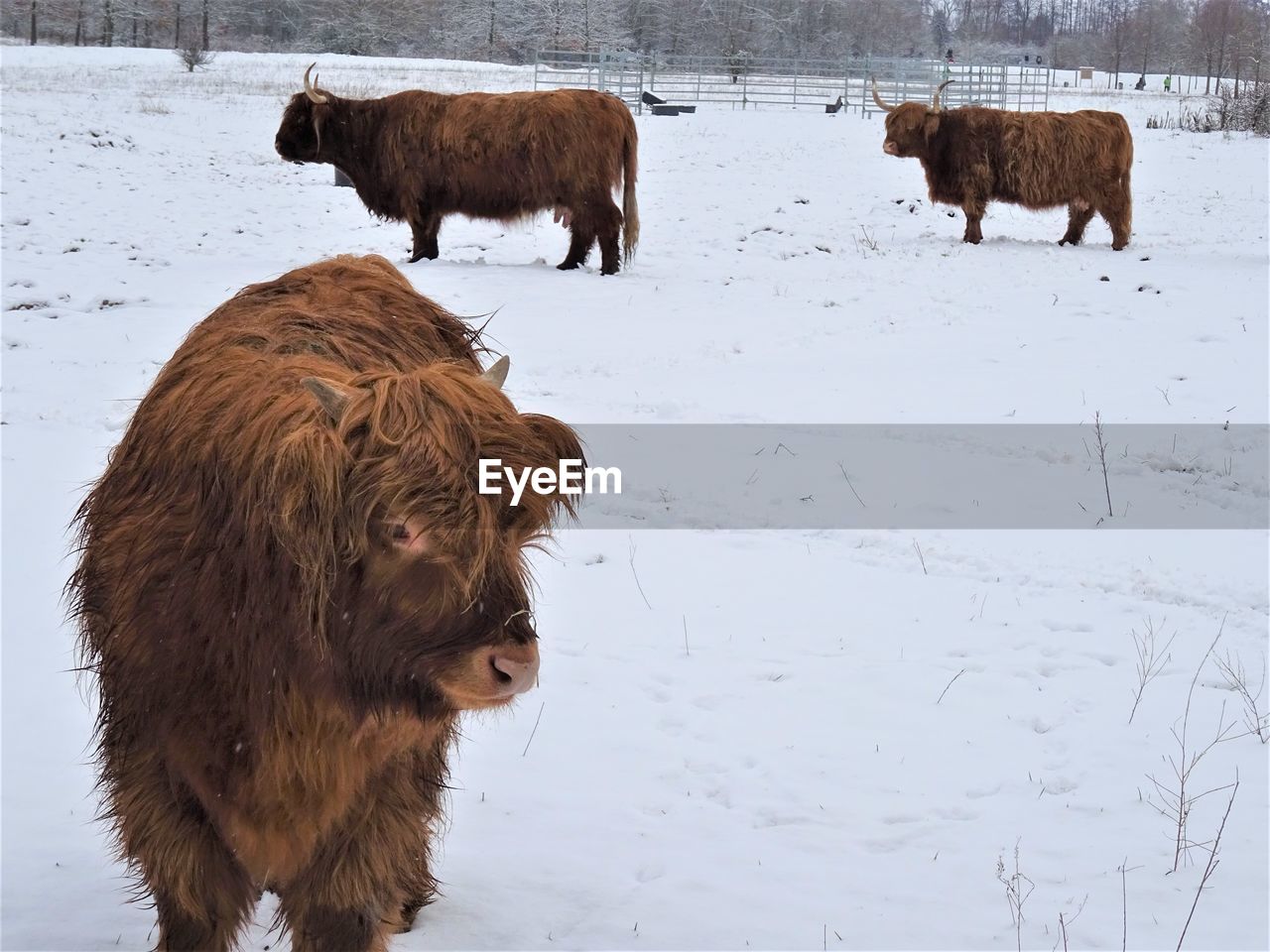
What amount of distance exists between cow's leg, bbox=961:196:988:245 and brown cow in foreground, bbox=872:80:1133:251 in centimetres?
1

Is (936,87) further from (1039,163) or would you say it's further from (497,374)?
(497,374)

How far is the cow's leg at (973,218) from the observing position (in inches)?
568

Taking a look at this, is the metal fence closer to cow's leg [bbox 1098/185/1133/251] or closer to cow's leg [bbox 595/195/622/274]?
cow's leg [bbox 1098/185/1133/251]

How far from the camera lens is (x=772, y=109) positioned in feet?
107

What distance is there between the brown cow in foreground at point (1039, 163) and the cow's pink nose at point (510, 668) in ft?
44.0

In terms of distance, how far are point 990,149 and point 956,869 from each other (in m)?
12.7

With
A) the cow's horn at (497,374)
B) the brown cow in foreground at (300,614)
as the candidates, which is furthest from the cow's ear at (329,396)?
the cow's horn at (497,374)

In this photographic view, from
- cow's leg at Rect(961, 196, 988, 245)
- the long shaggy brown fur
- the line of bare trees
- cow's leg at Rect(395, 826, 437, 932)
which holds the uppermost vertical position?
the line of bare trees

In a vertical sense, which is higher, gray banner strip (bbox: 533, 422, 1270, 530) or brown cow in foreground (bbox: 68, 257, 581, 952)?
brown cow in foreground (bbox: 68, 257, 581, 952)

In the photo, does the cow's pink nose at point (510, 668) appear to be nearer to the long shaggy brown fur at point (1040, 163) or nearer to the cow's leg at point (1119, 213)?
the long shaggy brown fur at point (1040, 163)

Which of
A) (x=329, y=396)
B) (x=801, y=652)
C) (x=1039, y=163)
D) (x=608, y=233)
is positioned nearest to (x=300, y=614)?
(x=329, y=396)

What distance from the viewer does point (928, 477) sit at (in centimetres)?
669

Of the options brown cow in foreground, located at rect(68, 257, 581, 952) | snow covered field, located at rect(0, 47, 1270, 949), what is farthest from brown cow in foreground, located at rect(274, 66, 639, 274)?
brown cow in foreground, located at rect(68, 257, 581, 952)

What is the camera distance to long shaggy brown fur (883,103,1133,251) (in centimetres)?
1423
